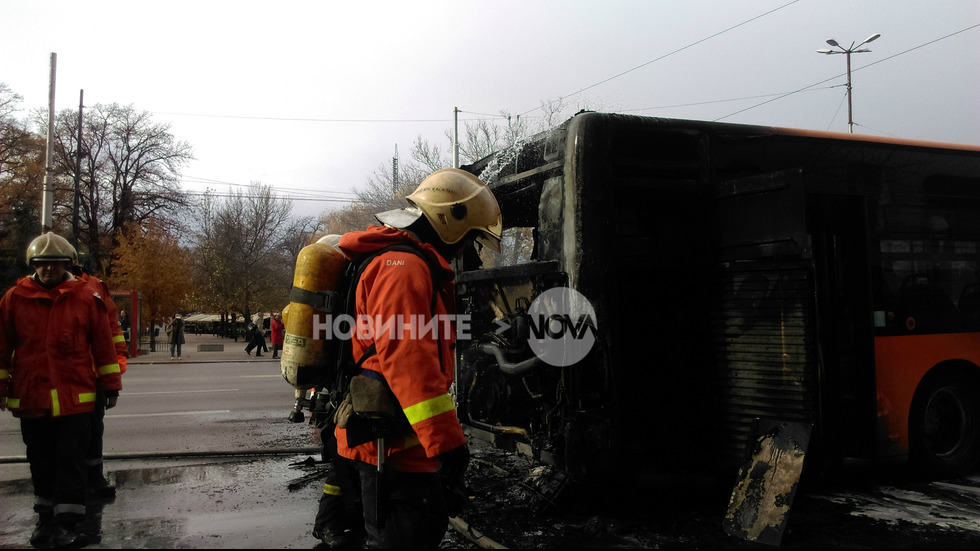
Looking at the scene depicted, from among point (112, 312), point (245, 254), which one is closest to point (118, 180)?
point (245, 254)

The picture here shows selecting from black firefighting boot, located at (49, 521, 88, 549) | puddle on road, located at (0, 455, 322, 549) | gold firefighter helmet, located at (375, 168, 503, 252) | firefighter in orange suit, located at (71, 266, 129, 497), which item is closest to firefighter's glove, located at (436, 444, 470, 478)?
gold firefighter helmet, located at (375, 168, 503, 252)

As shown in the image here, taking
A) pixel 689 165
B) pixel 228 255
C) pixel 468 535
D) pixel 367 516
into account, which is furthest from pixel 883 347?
pixel 228 255

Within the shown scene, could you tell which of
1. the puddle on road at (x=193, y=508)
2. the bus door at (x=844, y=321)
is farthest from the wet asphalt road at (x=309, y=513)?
the bus door at (x=844, y=321)

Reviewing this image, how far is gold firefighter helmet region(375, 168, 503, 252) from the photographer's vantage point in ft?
10.1

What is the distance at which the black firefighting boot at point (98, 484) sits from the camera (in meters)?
5.39

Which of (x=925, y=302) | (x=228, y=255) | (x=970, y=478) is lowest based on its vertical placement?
(x=970, y=478)

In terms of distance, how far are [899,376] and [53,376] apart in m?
6.51

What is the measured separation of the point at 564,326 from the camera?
4.78 meters

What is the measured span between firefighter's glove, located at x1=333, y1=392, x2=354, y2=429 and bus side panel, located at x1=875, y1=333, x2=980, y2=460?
4.80 metres

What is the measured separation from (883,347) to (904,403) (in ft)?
1.70

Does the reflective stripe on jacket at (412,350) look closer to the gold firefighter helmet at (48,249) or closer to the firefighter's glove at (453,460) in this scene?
the firefighter's glove at (453,460)

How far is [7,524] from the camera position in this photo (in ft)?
15.4

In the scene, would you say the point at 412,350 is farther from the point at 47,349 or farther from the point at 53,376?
the point at 47,349

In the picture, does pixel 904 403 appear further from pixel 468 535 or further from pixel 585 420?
pixel 468 535
